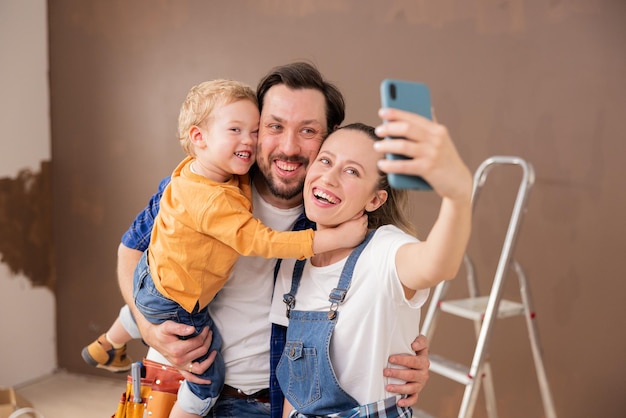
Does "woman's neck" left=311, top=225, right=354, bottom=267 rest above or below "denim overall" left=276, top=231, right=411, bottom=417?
above

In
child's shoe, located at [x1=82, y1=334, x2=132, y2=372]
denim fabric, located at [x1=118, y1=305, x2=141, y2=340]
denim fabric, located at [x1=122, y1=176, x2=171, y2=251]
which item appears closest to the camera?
denim fabric, located at [x1=122, y1=176, x2=171, y2=251]

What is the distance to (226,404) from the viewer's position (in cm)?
166

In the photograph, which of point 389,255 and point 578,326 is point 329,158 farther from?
point 578,326

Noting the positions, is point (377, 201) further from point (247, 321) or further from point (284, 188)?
point (247, 321)

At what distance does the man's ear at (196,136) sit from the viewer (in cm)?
163

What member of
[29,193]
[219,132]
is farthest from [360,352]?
[29,193]

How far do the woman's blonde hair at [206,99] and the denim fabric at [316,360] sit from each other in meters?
0.54

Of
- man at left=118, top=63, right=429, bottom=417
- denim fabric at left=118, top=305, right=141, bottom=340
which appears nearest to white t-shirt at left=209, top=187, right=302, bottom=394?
man at left=118, top=63, right=429, bottom=417

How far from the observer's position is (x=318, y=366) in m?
1.37

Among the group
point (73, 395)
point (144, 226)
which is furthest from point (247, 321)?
point (73, 395)

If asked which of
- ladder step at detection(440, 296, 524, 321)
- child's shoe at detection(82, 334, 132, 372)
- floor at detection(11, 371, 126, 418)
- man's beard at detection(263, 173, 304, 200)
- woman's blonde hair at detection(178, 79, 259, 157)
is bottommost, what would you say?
floor at detection(11, 371, 126, 418)

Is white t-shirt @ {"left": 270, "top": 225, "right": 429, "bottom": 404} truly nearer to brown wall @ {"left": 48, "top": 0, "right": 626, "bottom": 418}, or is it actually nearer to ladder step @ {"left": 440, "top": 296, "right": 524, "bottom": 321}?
ladder step @ {"left": 440, "top": 296, "right": 524, "bottom": 321}

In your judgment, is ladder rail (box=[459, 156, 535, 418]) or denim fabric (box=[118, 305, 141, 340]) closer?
denim fabric (box=[118, 305, 141, 340])

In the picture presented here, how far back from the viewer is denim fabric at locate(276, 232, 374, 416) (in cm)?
135
